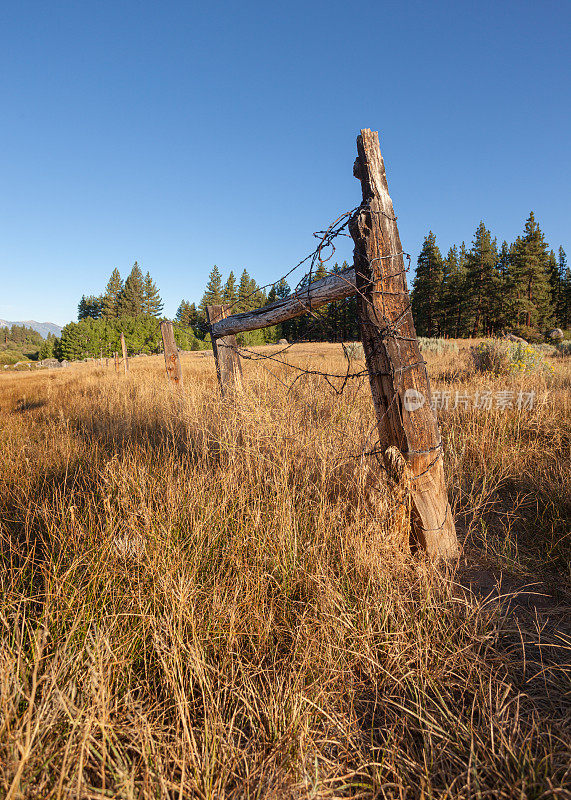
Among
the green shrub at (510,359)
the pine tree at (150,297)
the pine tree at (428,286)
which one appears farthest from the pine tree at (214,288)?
the green shrub at (510,359)

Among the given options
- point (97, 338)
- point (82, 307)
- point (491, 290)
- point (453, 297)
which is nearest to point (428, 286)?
point (453, 297)

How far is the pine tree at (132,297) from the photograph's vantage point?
7550 cm

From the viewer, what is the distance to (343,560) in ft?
6.52

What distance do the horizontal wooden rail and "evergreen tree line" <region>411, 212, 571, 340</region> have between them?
1714 inches

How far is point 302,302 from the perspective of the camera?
2.85 meters

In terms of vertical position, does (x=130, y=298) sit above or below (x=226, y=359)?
above

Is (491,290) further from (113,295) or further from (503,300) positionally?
(113,295)

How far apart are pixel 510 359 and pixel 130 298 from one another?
79.4 metres

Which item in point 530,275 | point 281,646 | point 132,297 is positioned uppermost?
point 132,297

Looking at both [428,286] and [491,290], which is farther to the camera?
[428,286]

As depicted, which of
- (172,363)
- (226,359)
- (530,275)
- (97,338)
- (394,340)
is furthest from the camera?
(97,338)

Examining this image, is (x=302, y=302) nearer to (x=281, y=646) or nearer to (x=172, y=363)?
(x=281, y=646)

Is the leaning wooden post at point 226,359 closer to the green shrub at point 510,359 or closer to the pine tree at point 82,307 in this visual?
the green shrub at point 510,359

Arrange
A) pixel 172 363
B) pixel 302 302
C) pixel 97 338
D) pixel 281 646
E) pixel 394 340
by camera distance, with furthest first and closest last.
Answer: pixel 97 338 → pixel 172 363 → pixel 302 302 → pixel 394 340 → pixel 281 646
